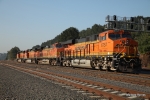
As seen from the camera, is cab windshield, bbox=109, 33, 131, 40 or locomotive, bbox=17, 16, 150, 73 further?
cab windshield, bbox=109, 33, 131, 40

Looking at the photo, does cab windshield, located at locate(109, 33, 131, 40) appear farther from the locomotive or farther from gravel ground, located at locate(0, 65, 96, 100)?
gravel ground, located at locate(0, 65, 96, 100)

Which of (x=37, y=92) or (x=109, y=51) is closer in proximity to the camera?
(x=37, y=92)

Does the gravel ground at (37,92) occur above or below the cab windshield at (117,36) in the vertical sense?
below

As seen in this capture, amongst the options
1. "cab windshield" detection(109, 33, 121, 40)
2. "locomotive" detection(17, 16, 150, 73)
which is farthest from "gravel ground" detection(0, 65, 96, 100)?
"cab windshield" detection(109, 33, 121, 40)

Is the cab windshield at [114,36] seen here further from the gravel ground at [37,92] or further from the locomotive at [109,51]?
the gravel ground at [37,92]

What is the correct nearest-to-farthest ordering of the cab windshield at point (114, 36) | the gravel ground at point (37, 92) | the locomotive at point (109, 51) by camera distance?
the gravel ground at point (37, 92), the locomotive at point (109, 51), the cab windshield at point (114, 36)

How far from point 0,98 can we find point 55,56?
83.1 feet

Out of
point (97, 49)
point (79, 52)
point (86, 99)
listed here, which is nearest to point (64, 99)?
point (86, 99)

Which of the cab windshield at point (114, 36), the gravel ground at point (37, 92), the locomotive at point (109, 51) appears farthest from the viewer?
the cab windshield at point (114, 36)

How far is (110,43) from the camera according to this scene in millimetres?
17828

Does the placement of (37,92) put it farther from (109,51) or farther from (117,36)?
(117,36)

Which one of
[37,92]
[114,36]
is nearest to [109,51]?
[114,36]

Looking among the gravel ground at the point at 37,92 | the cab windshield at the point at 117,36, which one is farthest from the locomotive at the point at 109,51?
the gravel ground at the point at 37,92

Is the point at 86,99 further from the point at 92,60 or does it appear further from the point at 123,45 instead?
the point at 92,60
